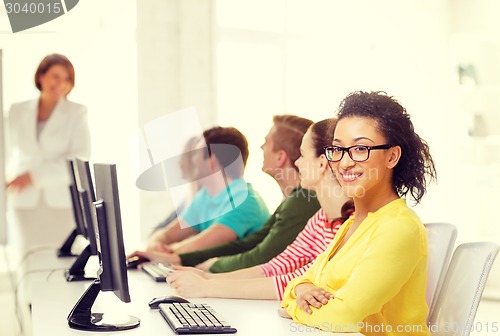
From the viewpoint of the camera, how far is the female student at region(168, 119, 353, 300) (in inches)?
73.4

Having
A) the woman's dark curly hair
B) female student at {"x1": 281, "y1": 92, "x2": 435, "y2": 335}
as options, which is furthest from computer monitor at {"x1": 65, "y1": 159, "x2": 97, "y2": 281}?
the woman's dark curly hair

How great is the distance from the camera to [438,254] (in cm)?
181

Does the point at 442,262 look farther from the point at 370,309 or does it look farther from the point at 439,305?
the point at 370,309

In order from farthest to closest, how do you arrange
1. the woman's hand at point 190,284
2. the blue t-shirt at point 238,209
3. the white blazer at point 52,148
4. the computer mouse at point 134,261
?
the white blazer at point 52,148 < the blue t-shirt at point 238,209 < the computer mouse at point 134,261 < the woman's hand at point 190,284

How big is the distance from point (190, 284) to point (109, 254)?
402 millimetres

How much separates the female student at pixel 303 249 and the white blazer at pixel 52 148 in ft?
6.48

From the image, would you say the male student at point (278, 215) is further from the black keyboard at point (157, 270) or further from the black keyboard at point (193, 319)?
the black keyboard at point (193, 319)

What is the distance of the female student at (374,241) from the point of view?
144 centimetres

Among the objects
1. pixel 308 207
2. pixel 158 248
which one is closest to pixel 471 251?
pixel 308 207

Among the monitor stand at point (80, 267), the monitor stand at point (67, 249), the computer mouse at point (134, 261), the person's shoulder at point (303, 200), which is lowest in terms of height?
the monitor stand at point (67, 249)

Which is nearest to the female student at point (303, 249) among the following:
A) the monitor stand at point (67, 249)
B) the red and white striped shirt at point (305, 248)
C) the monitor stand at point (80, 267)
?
the red and white striped shirt at point (305, 248)

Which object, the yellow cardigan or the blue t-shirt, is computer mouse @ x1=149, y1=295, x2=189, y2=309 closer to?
the yellow cardigan

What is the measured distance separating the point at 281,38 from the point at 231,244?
8.57 ft

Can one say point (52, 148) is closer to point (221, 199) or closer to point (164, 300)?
point (221, 199)
